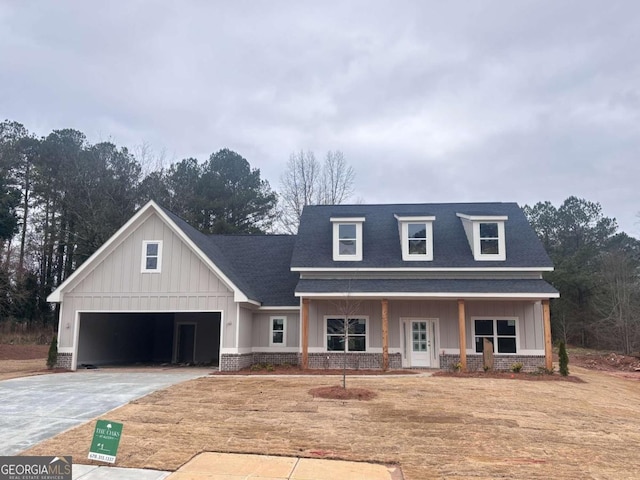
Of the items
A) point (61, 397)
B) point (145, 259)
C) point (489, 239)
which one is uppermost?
point (489, 239)

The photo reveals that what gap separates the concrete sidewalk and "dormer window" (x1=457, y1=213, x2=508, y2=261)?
13.9 meters

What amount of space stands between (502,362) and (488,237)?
196 inches

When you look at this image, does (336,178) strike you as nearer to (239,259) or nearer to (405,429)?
(239,259)

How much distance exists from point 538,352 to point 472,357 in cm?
255

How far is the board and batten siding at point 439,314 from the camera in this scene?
19203 millimetres

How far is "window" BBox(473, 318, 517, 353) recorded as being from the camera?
62.5 feet

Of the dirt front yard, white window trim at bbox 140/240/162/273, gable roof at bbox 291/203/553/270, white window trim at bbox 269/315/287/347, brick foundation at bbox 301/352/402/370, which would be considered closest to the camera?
the dirt front yard

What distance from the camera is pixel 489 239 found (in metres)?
19.9

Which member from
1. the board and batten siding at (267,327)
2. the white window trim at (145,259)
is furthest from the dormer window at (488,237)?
the white window trim at (145,259)

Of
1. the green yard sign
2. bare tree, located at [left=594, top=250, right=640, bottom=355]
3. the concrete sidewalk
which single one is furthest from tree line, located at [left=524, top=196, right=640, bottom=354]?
the green yard sign

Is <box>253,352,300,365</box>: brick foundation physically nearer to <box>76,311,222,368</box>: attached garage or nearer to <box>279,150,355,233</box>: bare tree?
<box>76,311,222,368</box>: attached garage

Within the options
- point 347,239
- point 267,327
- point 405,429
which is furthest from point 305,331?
point 405,429

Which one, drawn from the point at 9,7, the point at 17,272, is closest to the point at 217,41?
the point at 9,7

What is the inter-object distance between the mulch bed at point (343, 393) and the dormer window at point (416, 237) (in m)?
8.12
